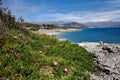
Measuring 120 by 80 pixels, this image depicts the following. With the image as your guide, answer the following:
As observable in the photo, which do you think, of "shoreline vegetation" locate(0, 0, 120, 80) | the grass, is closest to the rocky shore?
"shoreline vegetation" locate(0, 0, 120, 80)

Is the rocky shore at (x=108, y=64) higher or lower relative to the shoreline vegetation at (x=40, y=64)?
lower

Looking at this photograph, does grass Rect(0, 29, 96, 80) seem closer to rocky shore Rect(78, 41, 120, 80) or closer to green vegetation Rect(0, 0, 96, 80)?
green vegetation Rect(0, 0, 96, 80)

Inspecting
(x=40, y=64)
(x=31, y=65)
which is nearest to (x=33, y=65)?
(x=31, y=65)

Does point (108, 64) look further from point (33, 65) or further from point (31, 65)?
point (31, 65)

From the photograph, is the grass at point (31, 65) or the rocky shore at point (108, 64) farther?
the rocky shore at point (108, 64)

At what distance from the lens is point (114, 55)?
54.7 feet

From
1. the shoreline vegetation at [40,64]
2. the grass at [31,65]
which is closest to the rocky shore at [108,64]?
the shoreline vegetation at [40,64]

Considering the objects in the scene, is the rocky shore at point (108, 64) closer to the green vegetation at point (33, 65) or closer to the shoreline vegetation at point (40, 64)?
the shoreline vegetation at point (40, 64)

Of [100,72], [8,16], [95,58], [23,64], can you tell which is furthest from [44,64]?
[8,16]

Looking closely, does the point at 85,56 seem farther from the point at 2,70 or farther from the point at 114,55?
the point at 2,70

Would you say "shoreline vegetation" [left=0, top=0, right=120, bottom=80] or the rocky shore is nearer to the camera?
"shoreline vegetation" [left=0, top=0, right=120, bottom=80]

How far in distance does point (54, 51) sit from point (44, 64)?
302 cm

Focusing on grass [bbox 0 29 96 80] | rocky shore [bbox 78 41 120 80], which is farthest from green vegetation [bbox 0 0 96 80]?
rocky shore [bbox 78 41 120 80]

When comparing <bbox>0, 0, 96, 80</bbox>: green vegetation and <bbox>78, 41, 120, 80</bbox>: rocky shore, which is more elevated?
<bbox>0, 0, 96, 80</bbox>: green vegetation
